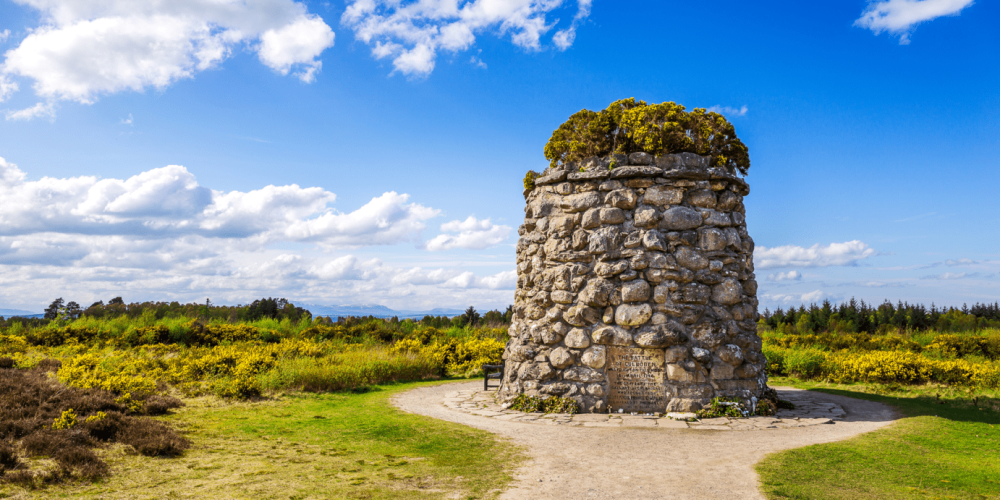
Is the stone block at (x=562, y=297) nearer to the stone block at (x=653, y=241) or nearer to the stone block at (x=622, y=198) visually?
the stone block at (x=653, y=241)

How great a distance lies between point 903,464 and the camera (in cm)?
600

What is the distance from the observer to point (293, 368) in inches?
465

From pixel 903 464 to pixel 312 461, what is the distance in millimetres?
6650

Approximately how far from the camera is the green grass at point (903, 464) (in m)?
5.11

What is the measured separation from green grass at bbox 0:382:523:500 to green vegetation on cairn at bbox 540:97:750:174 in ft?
18.4

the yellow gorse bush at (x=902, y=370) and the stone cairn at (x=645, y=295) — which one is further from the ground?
the stone cairn at (x=645, y=295)

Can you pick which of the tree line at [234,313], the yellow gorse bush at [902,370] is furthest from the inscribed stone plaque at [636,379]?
the tree line at [234,313]

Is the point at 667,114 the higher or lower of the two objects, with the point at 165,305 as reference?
higher

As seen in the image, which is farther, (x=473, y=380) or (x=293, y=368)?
(x=473, y=380)

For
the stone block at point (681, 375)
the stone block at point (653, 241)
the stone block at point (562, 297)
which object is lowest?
the stone block at point (681, 375)

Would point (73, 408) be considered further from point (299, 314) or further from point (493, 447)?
point (299, 314)

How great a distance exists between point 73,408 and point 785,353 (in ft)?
53.1

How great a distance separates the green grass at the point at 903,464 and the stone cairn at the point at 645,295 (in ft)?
7.23

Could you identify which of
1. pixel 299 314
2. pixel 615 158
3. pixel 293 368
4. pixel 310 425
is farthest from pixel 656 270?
pixel 299 314
